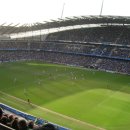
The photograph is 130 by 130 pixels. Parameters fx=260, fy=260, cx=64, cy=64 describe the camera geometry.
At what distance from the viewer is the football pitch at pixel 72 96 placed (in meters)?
30.2

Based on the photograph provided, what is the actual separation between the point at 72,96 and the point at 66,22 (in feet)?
125

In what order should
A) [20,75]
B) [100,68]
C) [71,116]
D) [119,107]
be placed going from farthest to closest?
[100,68] → [20,75] → [119,107] → [71,116]

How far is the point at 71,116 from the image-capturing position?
3112cm

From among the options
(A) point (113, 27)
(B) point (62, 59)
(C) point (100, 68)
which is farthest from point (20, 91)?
(A) point (113, 27)

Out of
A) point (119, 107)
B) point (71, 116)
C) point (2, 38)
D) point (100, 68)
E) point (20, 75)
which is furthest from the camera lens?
point (2, 38)

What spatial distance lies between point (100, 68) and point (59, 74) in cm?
1467

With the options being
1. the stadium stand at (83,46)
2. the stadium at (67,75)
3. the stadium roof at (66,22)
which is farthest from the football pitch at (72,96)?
the stadium roof at (66,22)

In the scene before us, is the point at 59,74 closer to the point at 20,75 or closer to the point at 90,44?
the point at 20,75

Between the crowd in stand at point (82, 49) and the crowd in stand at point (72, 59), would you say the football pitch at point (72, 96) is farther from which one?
the crowd in stand at point (82, 49)

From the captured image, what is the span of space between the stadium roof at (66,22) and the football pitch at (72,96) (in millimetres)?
14454

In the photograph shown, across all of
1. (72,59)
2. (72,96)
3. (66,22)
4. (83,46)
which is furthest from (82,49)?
(72,96)

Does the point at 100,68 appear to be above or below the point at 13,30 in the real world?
below

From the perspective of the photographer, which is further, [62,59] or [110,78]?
[62,59]

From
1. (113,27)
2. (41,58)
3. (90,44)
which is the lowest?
(41,58)
